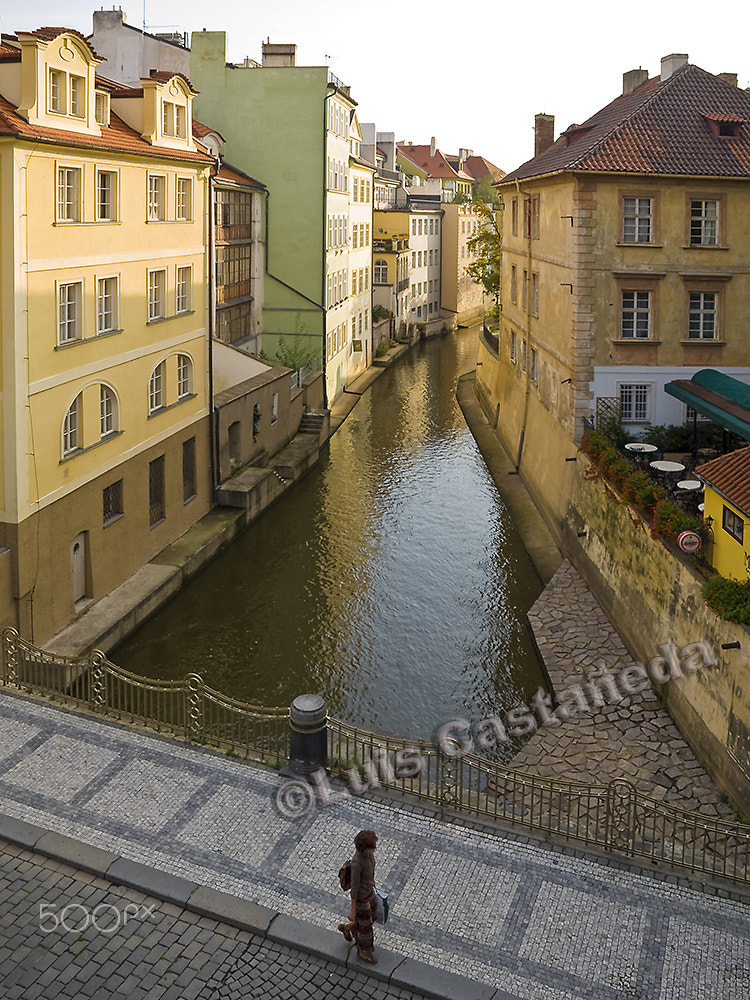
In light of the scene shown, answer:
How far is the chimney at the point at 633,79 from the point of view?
3850 cm

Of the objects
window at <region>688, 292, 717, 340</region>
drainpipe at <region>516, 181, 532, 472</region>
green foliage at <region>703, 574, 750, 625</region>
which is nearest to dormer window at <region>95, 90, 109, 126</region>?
window at <region>688, 292, 717, 340</region>

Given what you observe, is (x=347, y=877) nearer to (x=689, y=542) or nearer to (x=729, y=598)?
(x=729, y=598)

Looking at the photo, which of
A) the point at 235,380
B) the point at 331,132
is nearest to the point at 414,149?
the point at 331,132

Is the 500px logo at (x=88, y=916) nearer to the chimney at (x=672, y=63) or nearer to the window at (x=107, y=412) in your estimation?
the window at (x=107, y=412)

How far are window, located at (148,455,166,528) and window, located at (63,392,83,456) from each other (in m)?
4.80

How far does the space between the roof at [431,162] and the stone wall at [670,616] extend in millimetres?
88908

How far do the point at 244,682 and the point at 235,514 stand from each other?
10.8 metres

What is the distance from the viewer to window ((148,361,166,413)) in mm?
28786

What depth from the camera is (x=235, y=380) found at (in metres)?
38.4

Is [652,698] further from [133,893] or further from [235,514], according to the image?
[235,514]

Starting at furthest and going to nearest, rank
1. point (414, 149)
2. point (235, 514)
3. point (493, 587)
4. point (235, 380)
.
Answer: point (414, 149) → point (235, 380) → point (235, 514) → point (493, 587)

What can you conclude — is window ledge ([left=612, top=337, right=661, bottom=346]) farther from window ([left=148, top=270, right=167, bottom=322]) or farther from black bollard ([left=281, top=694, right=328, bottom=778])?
black bollard ([left=281, top=694, right=328, bottom=778])

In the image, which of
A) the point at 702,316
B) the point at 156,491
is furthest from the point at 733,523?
the point at 156,491

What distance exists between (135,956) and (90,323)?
16.4 metres
